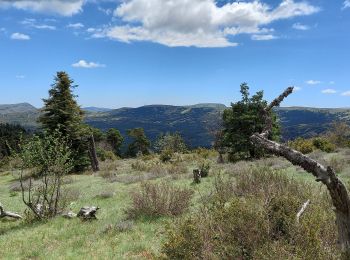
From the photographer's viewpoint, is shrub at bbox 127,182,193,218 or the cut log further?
the cut log

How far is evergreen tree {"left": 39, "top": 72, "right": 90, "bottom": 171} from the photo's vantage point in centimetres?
3347

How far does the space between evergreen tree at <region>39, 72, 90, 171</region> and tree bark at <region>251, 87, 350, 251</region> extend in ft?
98.0

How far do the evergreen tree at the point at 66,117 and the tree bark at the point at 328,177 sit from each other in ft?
98.0

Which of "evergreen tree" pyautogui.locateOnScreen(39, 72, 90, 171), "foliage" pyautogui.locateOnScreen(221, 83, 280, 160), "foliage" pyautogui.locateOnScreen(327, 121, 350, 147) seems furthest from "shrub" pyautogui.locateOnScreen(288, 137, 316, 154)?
"evergreen tree" pyautogui.locateOnScreen(39, 72, 90, 171)

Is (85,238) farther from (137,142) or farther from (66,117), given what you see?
(137,142)

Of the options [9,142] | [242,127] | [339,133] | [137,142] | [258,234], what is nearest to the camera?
[258,234]

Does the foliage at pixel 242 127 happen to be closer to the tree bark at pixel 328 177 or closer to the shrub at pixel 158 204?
the shrub at pixel 158 204

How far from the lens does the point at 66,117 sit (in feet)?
112

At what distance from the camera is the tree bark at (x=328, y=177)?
4027mm

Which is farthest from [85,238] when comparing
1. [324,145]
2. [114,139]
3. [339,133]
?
[114,139]

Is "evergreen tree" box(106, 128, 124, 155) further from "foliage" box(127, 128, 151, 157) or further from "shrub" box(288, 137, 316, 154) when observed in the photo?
"shrub" box(288, 137, 316, 154)

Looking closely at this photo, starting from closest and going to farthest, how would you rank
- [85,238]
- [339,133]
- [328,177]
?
[328,177]
[85,238]
[339,133]

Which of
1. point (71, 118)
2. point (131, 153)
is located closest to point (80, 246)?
point (71, 118)

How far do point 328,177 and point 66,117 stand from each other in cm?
3181
